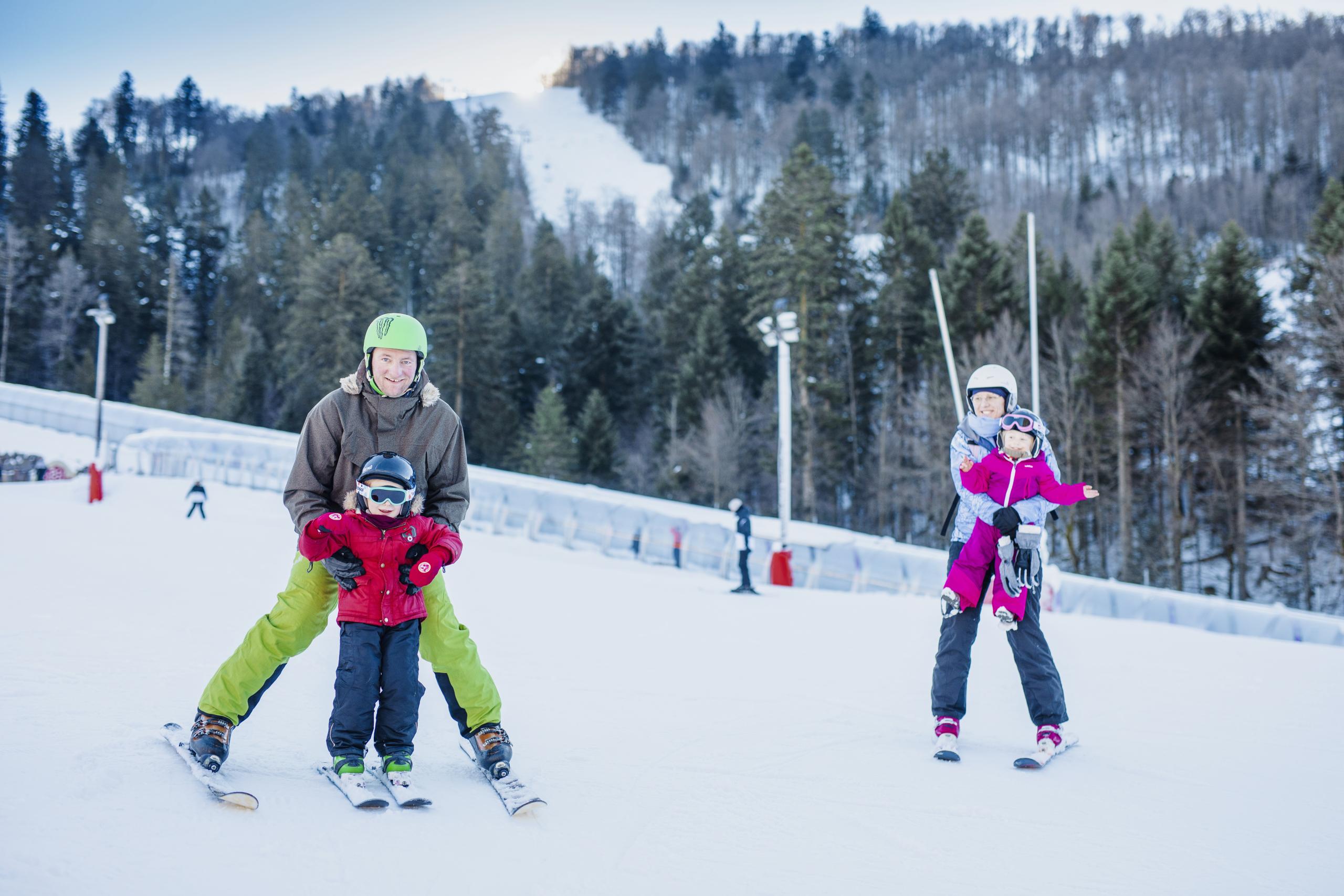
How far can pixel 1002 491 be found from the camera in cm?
407

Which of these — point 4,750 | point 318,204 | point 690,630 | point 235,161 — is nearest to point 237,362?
point 318,204

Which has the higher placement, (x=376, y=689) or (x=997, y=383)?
(x=997, y=383)

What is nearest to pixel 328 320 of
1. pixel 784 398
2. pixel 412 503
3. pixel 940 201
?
pixel 784 398

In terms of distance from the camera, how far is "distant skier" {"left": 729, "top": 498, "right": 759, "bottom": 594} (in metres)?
12.2

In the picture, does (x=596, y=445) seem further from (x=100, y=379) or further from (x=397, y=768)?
(x=397, y=768)

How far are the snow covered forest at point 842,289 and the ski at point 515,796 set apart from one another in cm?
2698

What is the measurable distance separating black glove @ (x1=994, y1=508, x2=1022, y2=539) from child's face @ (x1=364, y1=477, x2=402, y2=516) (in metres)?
2.55

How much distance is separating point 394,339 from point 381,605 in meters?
0.96

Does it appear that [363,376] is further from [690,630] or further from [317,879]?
[690,630]

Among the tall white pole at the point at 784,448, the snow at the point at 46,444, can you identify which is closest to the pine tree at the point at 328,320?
the snow at the point at 46,444

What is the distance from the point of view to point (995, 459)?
4098mm

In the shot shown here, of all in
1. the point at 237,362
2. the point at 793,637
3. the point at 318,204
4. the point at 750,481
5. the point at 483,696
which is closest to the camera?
the point at 483,696

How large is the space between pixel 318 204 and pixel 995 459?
69291mm

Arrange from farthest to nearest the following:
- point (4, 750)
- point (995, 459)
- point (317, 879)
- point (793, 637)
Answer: point (793, 637)
point (995, 459)
point (4, 750)
point (317, 879)
